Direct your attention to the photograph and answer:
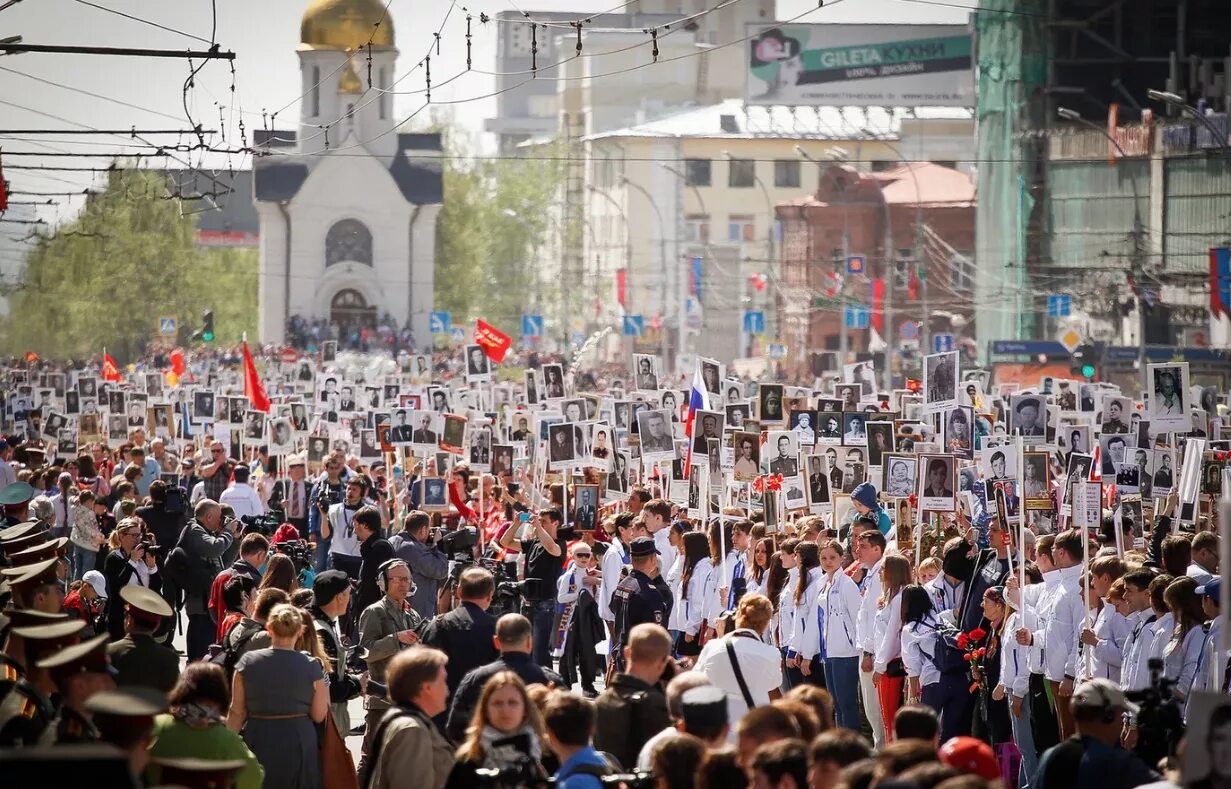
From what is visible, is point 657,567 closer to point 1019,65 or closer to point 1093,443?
point 1093,443

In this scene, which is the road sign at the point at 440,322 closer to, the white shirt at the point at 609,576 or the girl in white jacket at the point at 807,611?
the white shirt at the point at 609,576

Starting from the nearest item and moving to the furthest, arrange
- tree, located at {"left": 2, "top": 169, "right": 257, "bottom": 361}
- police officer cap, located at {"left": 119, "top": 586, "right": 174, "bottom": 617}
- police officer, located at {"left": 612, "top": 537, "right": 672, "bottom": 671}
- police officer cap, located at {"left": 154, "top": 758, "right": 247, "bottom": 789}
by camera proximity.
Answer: police officer cap, located at {"left": 154, "top": 758, "right": 247, "bottom": 789}, police officer cap, located at {"left": 119, "top": 586, "right": 174, "bottom": 617}, police officer, located at {"left": 612, "top": 537, "right": 672, "bottom": 671}, tree, located at {"left": 2, "top": 169, "right": 257, "bottom": 361}

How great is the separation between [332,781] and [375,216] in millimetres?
85499

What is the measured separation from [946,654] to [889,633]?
1.51 feet

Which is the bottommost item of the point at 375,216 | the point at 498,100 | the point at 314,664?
the point at 314,664

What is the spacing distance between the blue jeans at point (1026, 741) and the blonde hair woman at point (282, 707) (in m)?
4.51

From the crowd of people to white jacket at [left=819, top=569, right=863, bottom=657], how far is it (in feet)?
0.07

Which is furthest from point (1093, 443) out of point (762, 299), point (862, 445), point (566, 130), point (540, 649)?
point (566, 130)

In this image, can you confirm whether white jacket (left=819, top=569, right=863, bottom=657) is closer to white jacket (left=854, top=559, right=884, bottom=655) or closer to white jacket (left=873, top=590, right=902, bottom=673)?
white jacket (left=854, top=559, right=884, bottom=655)

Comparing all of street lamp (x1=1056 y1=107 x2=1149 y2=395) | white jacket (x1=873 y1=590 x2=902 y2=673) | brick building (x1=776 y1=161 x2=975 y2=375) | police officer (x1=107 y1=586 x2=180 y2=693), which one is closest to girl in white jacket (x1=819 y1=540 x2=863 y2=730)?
white jacket (x1=873 y1=590 x2=902 y2=673)

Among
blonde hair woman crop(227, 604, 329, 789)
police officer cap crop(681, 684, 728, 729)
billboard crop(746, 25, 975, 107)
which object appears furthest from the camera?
billboard crop(746, 25, 975, 107)

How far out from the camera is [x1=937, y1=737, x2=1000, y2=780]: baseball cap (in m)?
7.07

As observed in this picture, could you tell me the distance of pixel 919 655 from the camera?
481 inches

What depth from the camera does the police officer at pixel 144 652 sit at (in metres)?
8.87
